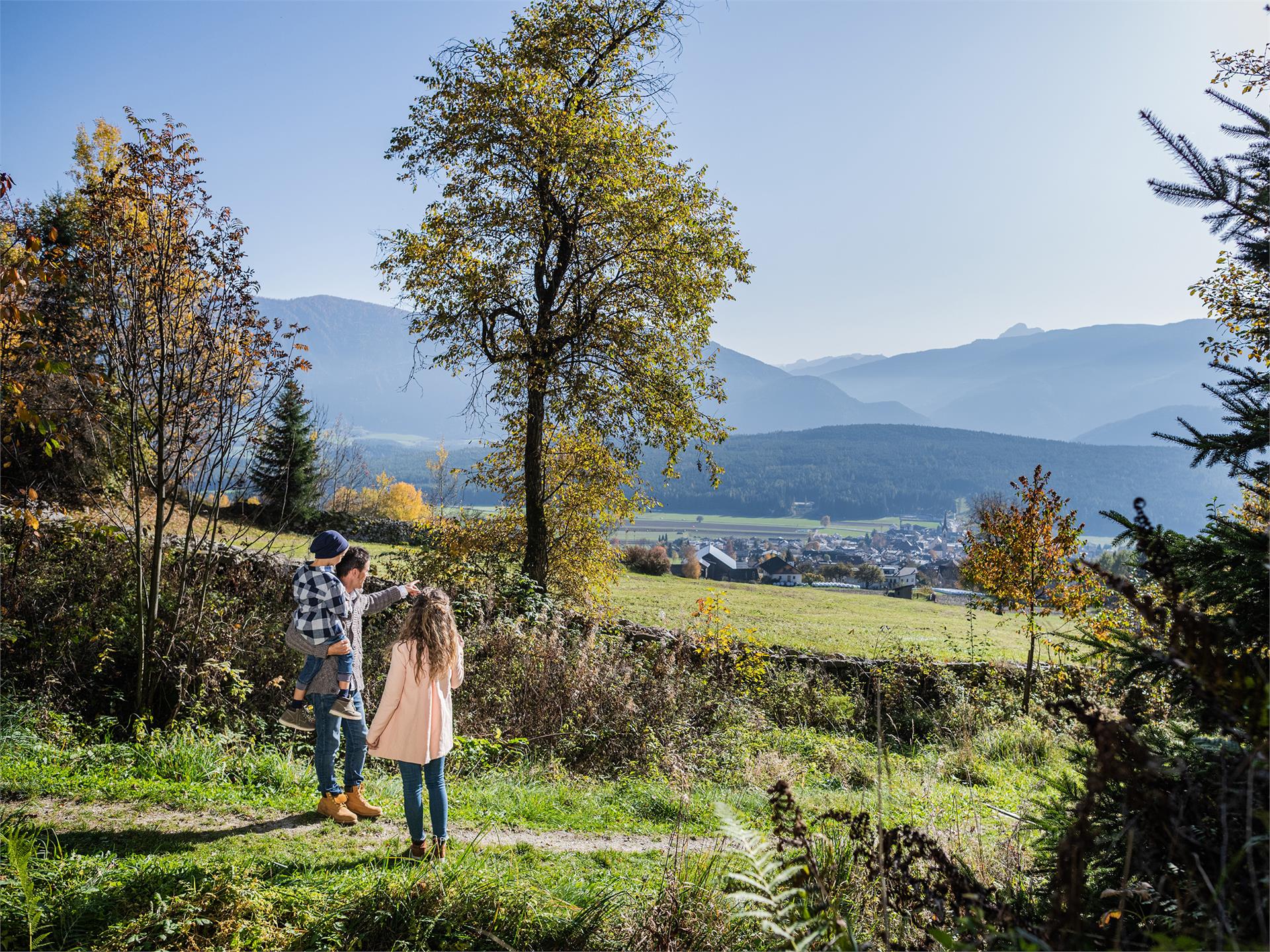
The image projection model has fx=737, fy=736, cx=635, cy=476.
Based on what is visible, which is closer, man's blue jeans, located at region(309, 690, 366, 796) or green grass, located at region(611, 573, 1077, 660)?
man's blue jeans, located at region(309, 690, 366, 796)

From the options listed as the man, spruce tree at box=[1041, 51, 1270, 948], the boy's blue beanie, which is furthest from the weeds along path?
spruce tree at box=[1041, 51, 1270, 948]

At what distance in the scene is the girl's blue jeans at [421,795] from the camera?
15.2 feet

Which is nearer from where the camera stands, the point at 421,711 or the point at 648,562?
the point at 421,711

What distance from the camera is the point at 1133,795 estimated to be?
2129 mm

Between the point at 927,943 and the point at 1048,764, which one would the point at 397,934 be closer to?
the point at 927,943

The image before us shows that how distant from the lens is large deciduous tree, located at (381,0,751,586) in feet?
42.5

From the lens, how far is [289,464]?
24.8ft

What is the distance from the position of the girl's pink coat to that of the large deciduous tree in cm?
879

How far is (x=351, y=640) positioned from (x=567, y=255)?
33.5 ft

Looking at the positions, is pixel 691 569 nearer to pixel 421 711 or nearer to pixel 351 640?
pixel 351 640

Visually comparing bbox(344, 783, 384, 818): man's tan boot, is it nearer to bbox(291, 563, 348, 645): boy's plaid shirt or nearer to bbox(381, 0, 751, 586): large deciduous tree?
bbox(291, 563, 348, 645): boy's plaid shirt

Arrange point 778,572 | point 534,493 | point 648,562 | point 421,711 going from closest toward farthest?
point 421,711 → point 534,493 → point 648,562 → point 778,572

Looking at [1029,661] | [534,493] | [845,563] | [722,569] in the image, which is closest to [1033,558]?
[1029,661]

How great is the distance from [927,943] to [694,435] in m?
11.5
